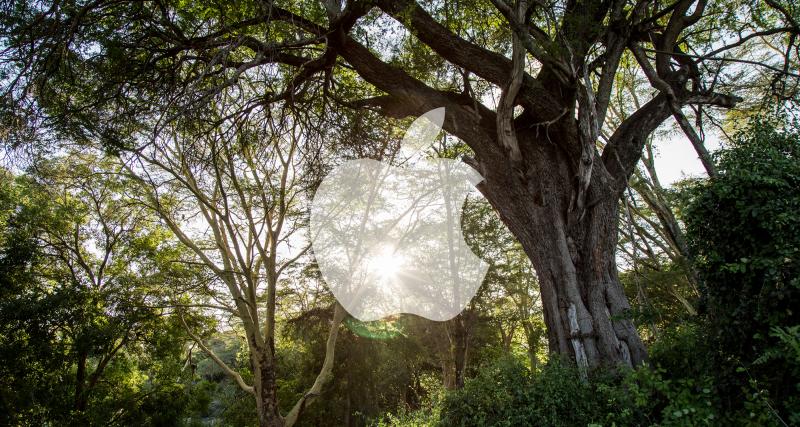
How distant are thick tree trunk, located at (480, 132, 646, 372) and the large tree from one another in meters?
0.02

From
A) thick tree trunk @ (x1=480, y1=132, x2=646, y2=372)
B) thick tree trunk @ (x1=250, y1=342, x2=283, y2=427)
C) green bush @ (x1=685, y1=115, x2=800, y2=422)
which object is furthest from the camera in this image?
thick tree trunk @ (x1=250, y1=342, x2=283, y2=427)

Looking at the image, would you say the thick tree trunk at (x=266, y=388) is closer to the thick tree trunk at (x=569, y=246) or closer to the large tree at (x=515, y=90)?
the large tree at (x=515, y=90)

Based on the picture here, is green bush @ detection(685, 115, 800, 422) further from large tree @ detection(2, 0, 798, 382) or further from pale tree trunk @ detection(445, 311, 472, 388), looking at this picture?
pale tree trunk @ detection(445, 311, 472, 388)

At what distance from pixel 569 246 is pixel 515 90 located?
212cm

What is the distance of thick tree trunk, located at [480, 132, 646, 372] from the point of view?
4.73 m

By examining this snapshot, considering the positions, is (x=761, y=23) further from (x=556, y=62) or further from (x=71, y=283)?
(x=71, y=283)

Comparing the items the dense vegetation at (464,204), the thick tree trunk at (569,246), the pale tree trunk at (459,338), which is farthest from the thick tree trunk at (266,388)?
the thick tree trunk at (569,246)
